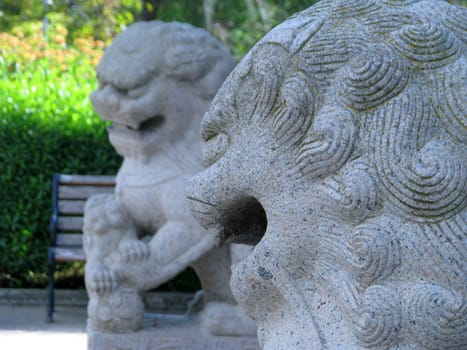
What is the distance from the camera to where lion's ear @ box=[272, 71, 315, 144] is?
2.13m

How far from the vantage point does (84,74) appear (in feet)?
34.5

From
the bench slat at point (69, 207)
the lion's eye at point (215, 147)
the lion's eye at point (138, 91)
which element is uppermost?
the lion's eye at point (215, 147)

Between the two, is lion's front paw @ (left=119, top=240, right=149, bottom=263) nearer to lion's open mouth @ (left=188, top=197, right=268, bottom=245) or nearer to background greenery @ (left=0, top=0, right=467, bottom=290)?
lion's open mouth @ (left=188, top=197, right=268, bottom=245)

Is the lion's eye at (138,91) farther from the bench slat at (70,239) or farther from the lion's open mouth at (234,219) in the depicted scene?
the bench slat at (70,239)

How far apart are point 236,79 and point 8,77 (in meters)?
7.31

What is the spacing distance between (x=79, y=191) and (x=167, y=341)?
237 cm

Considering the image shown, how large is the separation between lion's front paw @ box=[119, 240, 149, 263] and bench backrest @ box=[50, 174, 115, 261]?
198 centimetres

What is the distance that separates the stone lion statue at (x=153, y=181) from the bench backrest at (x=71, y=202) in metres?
1.80

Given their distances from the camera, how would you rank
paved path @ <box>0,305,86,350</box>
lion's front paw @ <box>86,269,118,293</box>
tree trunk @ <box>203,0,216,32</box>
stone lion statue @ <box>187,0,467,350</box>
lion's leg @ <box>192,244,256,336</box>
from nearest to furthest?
stone lion statue @ <box>187,0,467,350</box> < lion's front paw @ <box>86,269,118,293</box> < lion's leg @ <box>192,244,256,336</box> < paved path @ <box>0,305,86,350</box> < tree trunk @ <box>203,0,216,32</box>

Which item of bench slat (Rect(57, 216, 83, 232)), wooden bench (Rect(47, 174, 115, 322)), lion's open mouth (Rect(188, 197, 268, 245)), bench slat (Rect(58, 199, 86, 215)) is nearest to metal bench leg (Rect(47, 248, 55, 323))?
wooden bench (Rect(47, 174, 115, 322))

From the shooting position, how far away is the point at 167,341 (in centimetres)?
440

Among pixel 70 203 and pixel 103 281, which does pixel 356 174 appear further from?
pixel 70 203

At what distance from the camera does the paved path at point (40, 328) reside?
541 centimetres

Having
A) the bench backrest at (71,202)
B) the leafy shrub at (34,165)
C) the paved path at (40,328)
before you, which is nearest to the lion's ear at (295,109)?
the paved path at (40,328)
